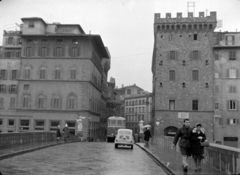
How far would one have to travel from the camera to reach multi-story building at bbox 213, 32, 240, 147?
50656mm

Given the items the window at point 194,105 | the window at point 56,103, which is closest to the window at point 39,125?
the window at point 56,103

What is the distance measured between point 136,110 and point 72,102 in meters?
53.2

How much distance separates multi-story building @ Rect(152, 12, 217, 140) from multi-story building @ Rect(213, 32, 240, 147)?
121 cm

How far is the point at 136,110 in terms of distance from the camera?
99688mm

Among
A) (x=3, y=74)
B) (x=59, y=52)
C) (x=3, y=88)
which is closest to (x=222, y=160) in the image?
(x=59, y=52)

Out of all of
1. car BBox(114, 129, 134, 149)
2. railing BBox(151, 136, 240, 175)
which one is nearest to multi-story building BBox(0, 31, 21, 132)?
car BBox(114, 129, 134, 149)

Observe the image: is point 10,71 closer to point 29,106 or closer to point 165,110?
point 29,106

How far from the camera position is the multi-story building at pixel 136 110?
94.8m

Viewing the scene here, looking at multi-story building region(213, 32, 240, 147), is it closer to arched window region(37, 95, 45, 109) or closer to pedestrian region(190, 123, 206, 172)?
arched window region(37, 95, 45, 109)

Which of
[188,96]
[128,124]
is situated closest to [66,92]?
[188,96]

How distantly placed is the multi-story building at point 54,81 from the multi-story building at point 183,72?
1120cm

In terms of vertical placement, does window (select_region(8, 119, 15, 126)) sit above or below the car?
above

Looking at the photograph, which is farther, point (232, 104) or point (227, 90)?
point (227, 90)

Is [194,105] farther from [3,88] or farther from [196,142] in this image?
[196,142]
